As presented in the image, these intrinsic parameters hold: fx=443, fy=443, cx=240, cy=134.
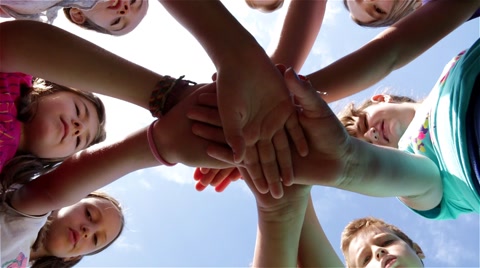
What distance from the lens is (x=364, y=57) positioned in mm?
1602

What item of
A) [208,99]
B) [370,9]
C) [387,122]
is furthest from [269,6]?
[208,99]

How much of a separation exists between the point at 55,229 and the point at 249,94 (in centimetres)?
135

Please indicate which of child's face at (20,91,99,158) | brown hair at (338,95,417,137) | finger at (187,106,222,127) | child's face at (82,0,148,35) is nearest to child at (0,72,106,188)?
child's face at (20,91,99,158)

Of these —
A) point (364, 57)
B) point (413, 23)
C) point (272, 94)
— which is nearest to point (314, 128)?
point (272, 94)

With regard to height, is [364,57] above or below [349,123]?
above

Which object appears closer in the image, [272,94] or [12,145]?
[272,94]

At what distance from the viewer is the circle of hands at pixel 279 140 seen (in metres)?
1.29

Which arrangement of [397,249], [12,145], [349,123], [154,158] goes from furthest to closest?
[349,123], [397,249], [12,145], [154,158]

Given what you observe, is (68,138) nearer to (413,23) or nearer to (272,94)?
(272,94)

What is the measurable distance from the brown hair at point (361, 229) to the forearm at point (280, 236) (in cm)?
108

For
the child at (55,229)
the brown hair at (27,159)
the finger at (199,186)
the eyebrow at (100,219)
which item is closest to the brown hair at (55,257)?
the child at (55,229)

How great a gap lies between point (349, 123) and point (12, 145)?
5.68ft

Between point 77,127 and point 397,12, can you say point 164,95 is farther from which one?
point 397,12

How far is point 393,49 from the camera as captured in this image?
1612 mm
